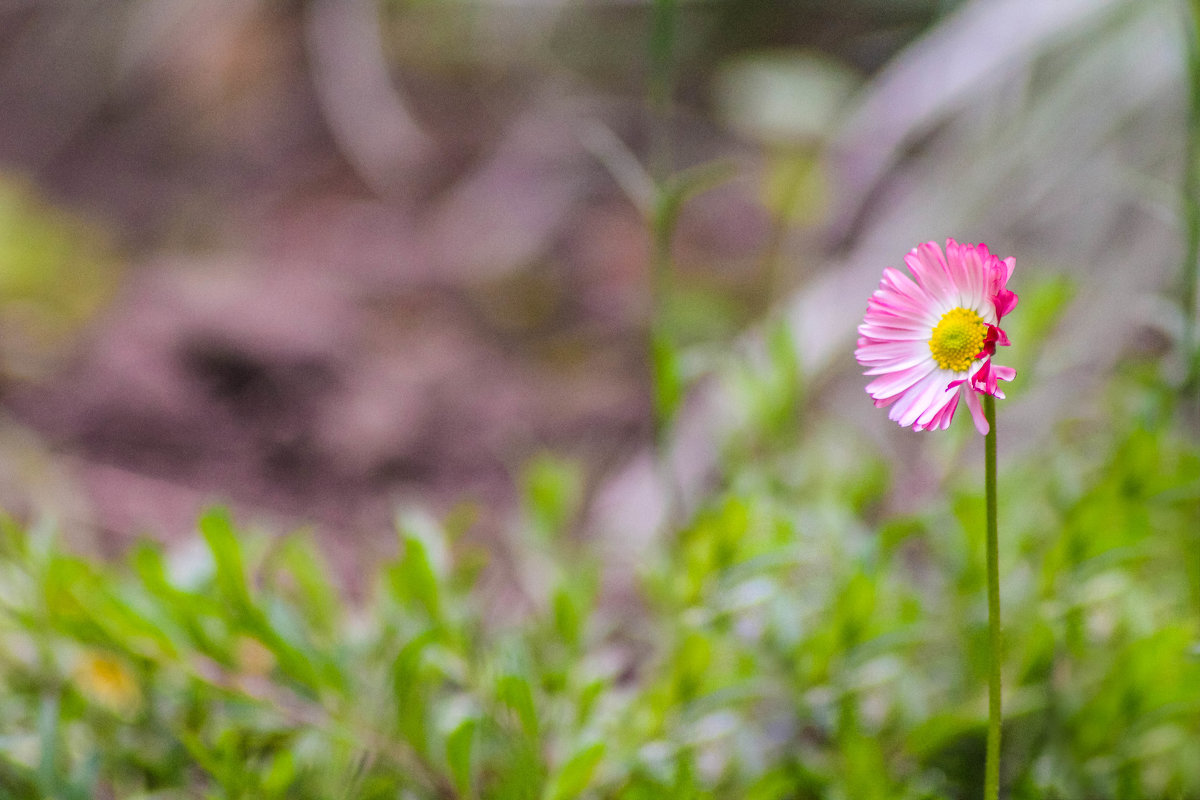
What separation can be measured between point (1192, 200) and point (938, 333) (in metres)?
0.39

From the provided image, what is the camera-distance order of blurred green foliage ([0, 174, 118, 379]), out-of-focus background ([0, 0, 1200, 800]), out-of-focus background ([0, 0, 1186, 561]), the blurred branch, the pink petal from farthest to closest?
1. the blurred branch
2. blurred green foliage ([0, 174, 118, 379])
3. out-of-focus background ([0, 0, 1186, 561])
4. out-of-focus background ([0, 0, 1200, 800])
5. the pink petal

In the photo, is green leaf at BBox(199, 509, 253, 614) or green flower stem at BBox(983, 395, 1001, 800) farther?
green leaf at BBox(199, 509, 253, 614)

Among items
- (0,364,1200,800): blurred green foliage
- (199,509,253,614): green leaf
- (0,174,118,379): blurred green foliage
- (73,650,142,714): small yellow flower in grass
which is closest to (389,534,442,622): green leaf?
(0,364,1200,800): blurred green foliage

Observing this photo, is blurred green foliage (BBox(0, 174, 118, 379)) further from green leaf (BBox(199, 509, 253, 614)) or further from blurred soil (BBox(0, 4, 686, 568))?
green leaf (BBox(199, 509, 253, 614))

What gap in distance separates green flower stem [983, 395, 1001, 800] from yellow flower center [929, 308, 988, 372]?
0.09 ft

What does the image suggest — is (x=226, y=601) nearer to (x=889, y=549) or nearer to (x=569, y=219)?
(x=889, y=549)

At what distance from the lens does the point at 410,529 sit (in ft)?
2.39

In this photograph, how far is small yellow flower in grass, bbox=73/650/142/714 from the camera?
76 centimetres

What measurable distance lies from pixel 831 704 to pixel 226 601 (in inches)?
17.9

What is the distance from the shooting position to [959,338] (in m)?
0.45

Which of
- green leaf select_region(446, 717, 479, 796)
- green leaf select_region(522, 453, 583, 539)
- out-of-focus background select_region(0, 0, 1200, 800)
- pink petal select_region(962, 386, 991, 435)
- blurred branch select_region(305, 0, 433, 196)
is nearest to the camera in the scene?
pink petal select_region(962, 386, 991, 435)

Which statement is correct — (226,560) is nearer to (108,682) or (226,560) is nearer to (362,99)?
(108,682)

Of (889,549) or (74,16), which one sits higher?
(74,16)

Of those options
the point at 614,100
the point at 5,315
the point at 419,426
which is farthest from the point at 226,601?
the point at 614,100
